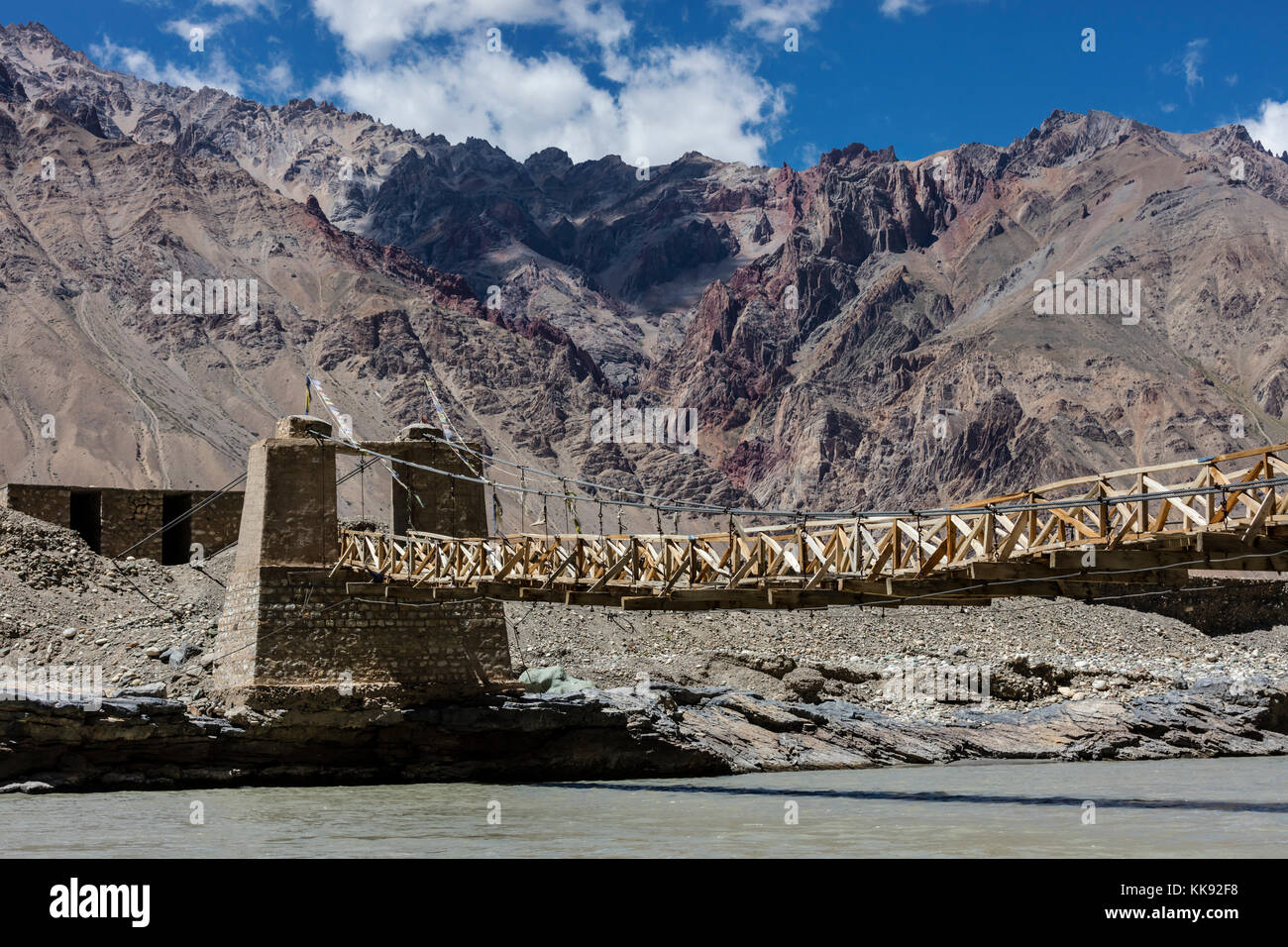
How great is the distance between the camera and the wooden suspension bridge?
55.2ft

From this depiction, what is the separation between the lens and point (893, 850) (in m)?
16.5

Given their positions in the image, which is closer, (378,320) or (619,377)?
(378,320)

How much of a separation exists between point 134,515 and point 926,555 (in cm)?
2693

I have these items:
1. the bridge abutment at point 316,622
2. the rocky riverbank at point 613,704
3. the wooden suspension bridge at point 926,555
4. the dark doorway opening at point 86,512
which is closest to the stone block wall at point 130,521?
the dark doorway opening at point 86,512

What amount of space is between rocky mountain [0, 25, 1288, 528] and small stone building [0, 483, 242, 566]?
4529 cm

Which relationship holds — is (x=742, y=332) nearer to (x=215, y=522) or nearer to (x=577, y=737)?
(x=215, y=522)

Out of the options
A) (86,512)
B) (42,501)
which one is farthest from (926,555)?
(86,512)

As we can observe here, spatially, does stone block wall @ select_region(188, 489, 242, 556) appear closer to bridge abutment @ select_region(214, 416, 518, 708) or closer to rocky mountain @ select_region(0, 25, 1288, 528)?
bridge abutment @ select_region(214, 416, 518, 708)

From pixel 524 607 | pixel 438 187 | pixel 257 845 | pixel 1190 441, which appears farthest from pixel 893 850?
pixel 438 187

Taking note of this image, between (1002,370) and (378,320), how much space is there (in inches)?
2294

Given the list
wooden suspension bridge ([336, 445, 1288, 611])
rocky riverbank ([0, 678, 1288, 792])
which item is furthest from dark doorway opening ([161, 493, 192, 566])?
wooden suspension bridge ([336, 445, 1288, 611])

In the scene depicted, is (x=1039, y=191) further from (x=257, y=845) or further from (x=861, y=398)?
(x=257, y=845)
